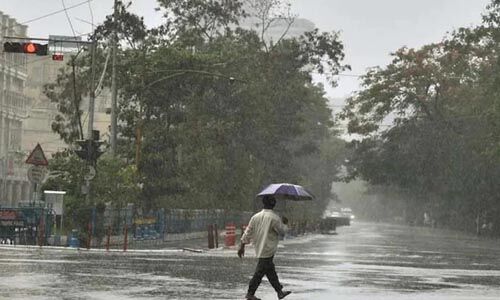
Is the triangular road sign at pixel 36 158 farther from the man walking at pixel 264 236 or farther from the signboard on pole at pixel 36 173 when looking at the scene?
the man walking at pixel 264 236

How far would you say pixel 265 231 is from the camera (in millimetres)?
15047

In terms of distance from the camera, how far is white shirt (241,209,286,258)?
1505 cm

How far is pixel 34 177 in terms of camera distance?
32812mm

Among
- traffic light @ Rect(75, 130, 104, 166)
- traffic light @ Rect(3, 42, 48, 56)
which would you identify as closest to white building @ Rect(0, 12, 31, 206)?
traffic light @ Rect(75, 130, 104, 166)

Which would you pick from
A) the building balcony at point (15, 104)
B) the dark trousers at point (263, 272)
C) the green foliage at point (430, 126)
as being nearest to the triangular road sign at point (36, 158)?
the dark trousers at point (263, 272)

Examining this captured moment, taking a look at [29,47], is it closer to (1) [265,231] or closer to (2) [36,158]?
(2) [36,158]

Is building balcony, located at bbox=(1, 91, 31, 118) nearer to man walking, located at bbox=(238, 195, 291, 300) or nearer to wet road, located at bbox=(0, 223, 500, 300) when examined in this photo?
wet road, located at bbox=(0, 223, 500, 300)

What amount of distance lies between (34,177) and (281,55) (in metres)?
40.5

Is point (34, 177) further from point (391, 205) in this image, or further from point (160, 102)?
point (391, 205)

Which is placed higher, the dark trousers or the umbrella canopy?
the umbrella canopy

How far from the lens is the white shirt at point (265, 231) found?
15047mm

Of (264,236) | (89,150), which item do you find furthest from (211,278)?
(89,150)

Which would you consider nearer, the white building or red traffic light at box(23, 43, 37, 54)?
red traffic light at box(23, 43, 37, 54)

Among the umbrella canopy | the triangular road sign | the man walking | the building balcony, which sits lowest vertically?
the man walking
